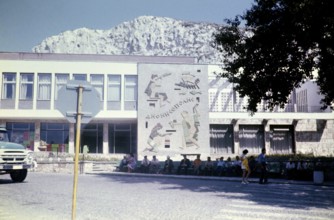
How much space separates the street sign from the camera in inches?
231

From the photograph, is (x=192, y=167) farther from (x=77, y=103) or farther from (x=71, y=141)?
(x=77, y=103)

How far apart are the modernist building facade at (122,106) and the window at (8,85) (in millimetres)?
88

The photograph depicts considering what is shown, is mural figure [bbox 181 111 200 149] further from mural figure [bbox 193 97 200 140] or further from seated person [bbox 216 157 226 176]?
seated person [bbox 216 157 226 176]

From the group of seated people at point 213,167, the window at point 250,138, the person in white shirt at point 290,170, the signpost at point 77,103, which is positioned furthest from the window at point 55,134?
the signpost at point 77,103

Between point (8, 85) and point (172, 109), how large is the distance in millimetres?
16103

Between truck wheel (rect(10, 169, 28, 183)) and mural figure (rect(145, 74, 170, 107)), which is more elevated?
mural figure (rect(145, 74, 170, 107))

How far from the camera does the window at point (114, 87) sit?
110 ft

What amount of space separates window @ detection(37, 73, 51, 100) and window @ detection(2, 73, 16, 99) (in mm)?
2423

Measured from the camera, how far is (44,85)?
3316 cm

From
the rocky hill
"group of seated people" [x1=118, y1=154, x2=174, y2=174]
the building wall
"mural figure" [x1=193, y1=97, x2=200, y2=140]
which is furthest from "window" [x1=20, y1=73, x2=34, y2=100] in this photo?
the rocky hill

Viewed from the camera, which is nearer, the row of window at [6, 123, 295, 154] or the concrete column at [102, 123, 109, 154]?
the row of window at [6, 123, 295, 154]

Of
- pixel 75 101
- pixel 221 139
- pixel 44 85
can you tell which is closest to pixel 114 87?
pixel 44 85

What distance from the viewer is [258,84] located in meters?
16.5

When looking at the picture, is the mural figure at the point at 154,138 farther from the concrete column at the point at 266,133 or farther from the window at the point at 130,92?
the concrete column at the point at 266,133
